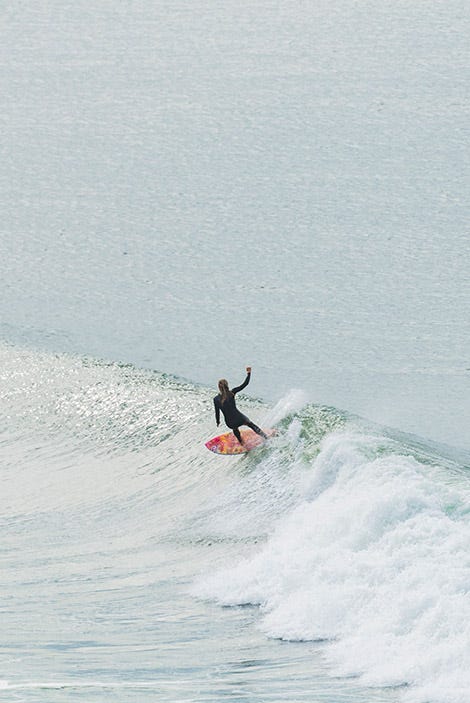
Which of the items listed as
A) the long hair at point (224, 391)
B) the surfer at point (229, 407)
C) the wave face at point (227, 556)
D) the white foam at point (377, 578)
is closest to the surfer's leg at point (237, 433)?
the surfer at point (229, 407)

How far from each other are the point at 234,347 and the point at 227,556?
17.3 m

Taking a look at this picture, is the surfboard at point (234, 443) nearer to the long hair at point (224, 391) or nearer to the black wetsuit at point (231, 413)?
the black wetsuit at point (231, 413)

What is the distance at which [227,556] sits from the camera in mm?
22016

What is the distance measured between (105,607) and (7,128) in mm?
46671

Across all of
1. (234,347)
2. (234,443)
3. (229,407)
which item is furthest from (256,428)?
(234,347)

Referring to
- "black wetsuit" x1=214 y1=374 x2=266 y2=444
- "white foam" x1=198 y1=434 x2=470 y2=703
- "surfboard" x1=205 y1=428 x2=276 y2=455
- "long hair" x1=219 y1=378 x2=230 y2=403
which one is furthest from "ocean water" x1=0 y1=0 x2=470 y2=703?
"long hair" x1=219 y1=378 x2=230 y2=403

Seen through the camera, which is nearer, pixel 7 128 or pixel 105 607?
pixel 105 607

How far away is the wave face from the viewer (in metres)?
17.0

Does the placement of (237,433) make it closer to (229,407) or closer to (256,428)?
(256,428)

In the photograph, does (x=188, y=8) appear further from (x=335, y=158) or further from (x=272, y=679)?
(x=272, y=679)

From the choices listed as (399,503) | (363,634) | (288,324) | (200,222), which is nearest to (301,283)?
(288,324)

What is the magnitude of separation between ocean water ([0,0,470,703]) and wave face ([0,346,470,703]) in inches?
2.5

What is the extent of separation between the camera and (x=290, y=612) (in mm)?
18953

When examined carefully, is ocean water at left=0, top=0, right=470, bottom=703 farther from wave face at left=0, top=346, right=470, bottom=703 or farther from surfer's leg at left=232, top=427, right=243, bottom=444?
surfer's leg at left=232, top=427, right=243, bottom=444
